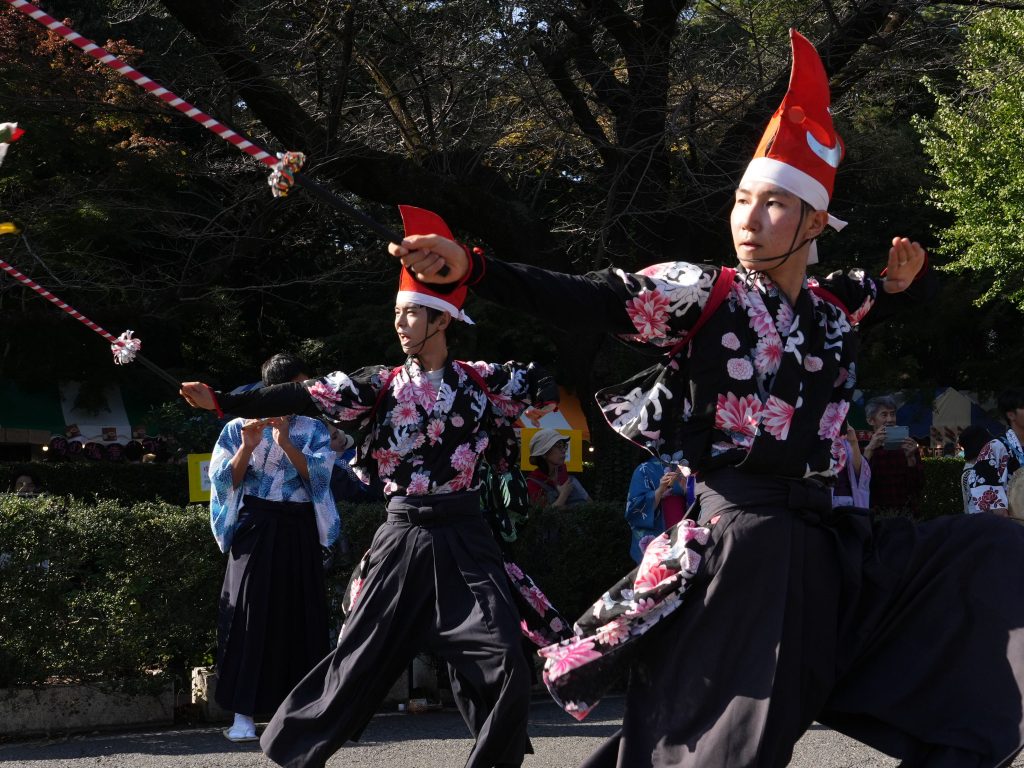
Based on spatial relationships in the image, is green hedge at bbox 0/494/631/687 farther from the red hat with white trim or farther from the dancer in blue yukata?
the red hat with white trim

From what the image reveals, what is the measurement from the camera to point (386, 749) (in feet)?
19.0

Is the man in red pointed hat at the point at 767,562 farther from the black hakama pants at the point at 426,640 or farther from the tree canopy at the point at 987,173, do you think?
the tree canopy at the point at 987,173

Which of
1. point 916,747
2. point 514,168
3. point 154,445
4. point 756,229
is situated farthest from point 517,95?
point 154,445

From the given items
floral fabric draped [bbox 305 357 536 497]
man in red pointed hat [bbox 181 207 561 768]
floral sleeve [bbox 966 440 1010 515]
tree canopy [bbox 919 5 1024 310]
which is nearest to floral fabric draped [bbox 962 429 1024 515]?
floral sleeve [bbox 966 440 1010 515]

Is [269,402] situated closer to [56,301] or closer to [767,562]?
[56,301]

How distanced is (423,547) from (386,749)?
4.91 ft

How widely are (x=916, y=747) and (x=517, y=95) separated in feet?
22.2

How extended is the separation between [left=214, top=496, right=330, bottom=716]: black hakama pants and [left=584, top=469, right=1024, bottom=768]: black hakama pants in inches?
130

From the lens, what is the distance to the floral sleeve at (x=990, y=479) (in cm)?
699

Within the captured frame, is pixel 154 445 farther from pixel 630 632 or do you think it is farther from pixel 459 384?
pixel 630 632

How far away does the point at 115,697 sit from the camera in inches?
247

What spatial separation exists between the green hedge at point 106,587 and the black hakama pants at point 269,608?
0.27 m

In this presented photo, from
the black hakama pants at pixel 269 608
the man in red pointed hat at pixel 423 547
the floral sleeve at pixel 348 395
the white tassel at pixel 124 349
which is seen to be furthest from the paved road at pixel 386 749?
the white tassel at pixel 124 349

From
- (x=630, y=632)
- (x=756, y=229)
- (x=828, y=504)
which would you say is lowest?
(x=630, y=632)
